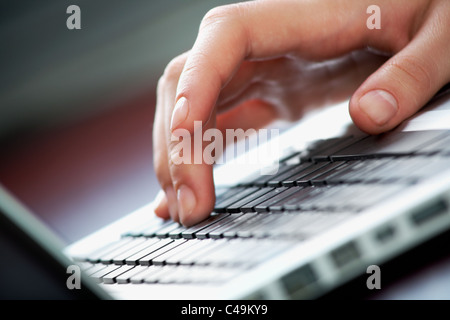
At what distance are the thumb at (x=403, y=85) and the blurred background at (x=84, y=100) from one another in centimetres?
95

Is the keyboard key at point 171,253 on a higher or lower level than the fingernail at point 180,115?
lower

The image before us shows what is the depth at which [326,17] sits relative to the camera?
734 mm

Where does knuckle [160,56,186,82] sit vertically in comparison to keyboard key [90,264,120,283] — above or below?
above

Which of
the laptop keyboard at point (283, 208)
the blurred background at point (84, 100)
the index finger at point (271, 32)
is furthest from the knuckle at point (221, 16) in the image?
the blurred background at point (84, 100)

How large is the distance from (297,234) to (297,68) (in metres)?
0.57

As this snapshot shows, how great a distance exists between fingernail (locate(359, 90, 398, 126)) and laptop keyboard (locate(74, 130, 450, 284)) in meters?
0.02

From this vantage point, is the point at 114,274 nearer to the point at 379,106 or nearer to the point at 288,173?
the point at 288,173

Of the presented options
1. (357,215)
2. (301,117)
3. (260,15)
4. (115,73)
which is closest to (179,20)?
(115,73)

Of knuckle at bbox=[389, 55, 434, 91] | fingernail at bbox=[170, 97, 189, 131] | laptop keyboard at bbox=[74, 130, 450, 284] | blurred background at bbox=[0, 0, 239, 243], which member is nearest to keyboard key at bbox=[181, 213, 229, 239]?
laptop keyboard at bbox=[74, 130, 450, 284]

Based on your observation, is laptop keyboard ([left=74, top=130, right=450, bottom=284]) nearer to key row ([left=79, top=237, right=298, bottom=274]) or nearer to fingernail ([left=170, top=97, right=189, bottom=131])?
key row ([left=79, top=237, right=298, bottom=274])

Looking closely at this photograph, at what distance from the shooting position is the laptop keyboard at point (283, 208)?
37 cm

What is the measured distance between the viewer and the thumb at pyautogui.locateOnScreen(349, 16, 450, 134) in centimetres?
55

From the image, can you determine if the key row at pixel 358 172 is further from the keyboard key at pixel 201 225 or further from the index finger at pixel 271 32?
the index finger at pixel 271 32

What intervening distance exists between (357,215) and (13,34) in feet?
4.34
